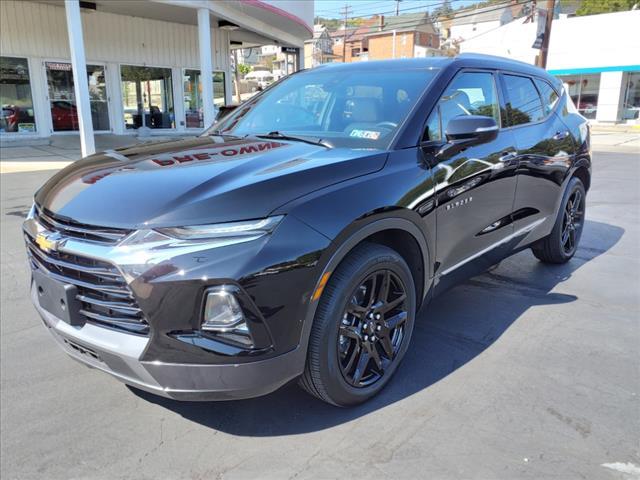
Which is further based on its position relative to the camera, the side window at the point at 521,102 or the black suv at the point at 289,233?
the side window at the point at 521,102

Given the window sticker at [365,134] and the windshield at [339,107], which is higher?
the windshield at [339,107]

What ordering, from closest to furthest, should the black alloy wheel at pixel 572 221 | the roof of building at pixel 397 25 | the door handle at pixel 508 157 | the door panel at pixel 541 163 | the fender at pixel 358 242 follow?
the fender at pixel 358 242 → the door handle at pixel 508 157 → the door panel at pixel 541 163 → the black alloy wheel at pixel 572 221 → the roof of building at pixel 397 25

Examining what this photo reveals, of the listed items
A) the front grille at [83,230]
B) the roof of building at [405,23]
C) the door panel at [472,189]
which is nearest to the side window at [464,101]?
the door panel at [472,189]

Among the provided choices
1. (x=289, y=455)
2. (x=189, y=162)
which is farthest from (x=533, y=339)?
(x=189, y=162)

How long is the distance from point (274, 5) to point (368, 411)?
54.5ft

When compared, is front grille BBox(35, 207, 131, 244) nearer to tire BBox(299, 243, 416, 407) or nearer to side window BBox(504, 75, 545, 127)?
tire BBox(299, 243, 416, 407)

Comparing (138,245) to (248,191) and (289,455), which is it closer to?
(248,191)

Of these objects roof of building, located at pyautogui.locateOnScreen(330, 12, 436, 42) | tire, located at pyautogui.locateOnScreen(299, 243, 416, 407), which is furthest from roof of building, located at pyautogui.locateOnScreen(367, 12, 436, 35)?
tire, located at pyautogui.locateOnScreen(299, 243, 416, 407)

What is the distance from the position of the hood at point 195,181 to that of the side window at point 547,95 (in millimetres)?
2534

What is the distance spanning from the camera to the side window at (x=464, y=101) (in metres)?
3.24

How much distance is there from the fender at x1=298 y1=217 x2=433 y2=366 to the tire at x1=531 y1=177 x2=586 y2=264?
2.19m

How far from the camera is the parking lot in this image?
240cm

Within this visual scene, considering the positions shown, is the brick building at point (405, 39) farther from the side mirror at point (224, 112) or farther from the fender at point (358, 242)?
the fender at point (358, 242)

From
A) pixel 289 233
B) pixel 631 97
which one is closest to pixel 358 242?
pixel 289 233
